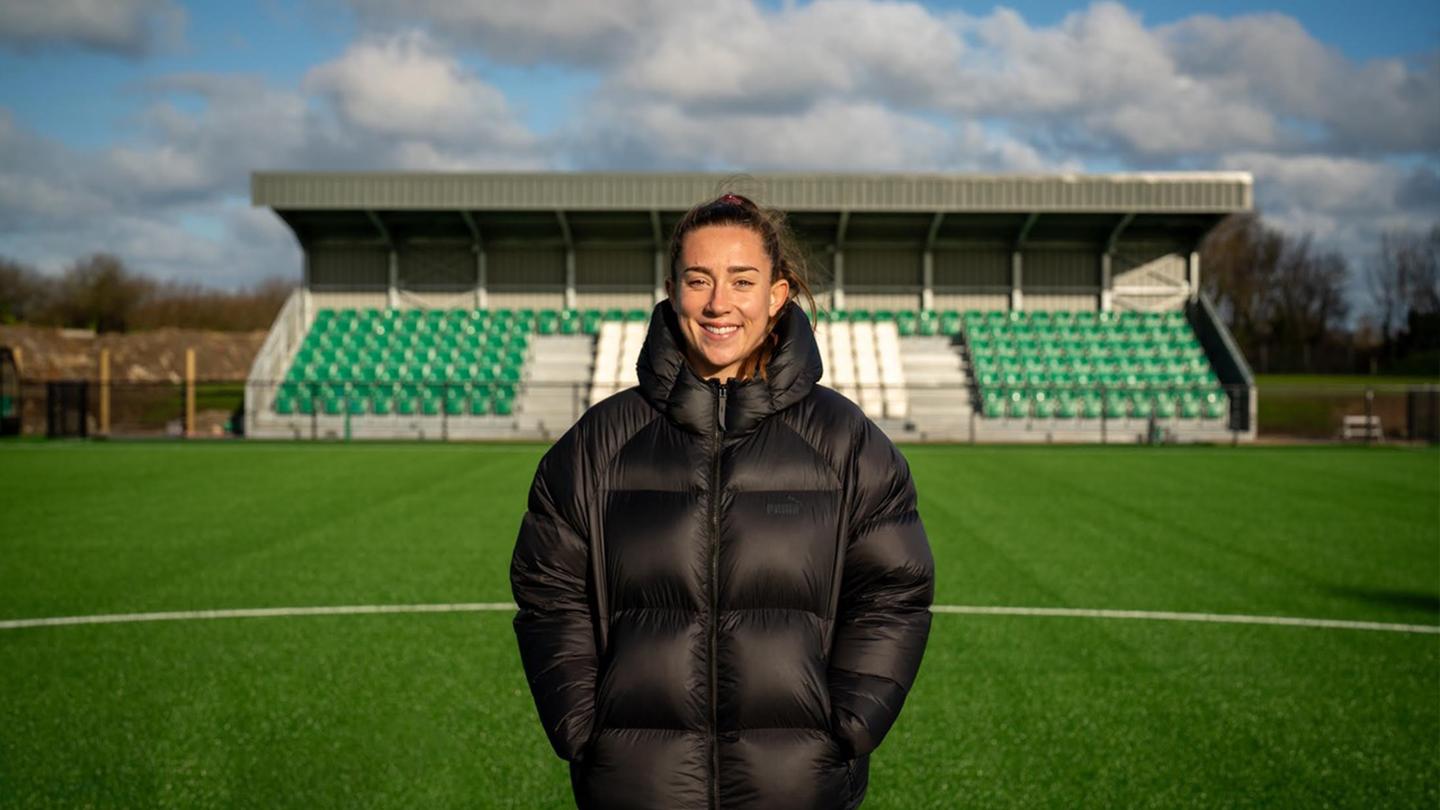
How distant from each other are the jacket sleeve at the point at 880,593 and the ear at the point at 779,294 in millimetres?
338

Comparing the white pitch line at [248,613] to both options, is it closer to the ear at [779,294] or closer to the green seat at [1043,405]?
the ear at [779,294]

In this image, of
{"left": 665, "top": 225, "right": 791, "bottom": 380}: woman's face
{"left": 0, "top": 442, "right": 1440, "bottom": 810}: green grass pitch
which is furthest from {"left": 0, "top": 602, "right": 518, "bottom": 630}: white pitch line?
{"left": 665, "top": 225, "right": 791, "bottom": 380}: woman's face

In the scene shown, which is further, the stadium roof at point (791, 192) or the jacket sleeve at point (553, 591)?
the stadium roof at point (791, 192)

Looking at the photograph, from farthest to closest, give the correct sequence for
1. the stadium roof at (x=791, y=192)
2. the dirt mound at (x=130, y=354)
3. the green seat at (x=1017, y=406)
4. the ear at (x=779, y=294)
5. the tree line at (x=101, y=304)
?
1. the tree line at (x=101, y=304)
2. the dirt mound at (x=130, y=354)
3. the stadium roof at (x=791, y=192)
4. the green seat at (x=1017, y=406)
5. the ear at (x=779, y=294)

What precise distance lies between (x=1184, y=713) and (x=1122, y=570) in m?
4.37

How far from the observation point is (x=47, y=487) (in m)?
16.5

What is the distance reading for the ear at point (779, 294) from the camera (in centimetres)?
265

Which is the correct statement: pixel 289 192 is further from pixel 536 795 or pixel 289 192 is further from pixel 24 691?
pixel 536 795

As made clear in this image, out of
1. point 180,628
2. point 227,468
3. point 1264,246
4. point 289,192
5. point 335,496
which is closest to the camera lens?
point 180,628

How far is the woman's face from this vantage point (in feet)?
8.27

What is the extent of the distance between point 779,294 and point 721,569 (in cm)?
63

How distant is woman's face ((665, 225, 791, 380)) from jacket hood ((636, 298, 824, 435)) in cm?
5

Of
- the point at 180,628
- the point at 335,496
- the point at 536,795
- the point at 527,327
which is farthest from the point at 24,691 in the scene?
the point at 527,327

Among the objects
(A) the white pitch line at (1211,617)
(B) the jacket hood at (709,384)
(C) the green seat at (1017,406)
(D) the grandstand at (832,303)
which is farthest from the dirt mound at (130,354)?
(B) the jacket hood at (709,384)
